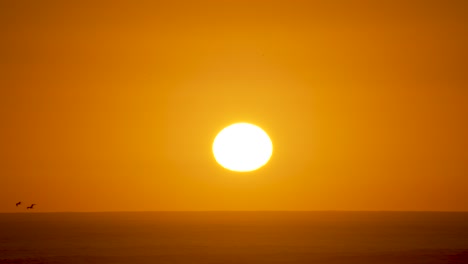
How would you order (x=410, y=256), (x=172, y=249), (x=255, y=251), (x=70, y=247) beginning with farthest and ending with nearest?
(x=70, y=247) < (x=172, y=249) < (x=255, y=251) < (x=410, y=256)

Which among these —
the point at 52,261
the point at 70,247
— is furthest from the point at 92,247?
the point at 52,261

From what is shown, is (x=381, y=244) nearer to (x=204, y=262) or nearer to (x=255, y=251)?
(x=255, y=251)

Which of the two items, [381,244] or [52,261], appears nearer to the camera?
[52,261]

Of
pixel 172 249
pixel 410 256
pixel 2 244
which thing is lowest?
pixel 410 256

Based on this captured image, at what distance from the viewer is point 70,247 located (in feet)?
352

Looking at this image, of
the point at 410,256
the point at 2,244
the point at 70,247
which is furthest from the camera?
the point at 2,244

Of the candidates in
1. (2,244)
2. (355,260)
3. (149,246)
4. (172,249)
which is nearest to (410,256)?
(355,260)

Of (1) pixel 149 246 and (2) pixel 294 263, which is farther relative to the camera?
(1) pixel 149 246

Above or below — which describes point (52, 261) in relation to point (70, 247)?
below

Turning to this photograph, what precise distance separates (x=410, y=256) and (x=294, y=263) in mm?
15102

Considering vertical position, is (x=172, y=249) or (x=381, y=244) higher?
(x=381, y=244)

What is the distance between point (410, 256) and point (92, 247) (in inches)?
1668

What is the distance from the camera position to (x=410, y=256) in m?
85.8

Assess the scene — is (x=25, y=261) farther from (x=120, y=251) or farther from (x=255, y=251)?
(x=255, y=251)
